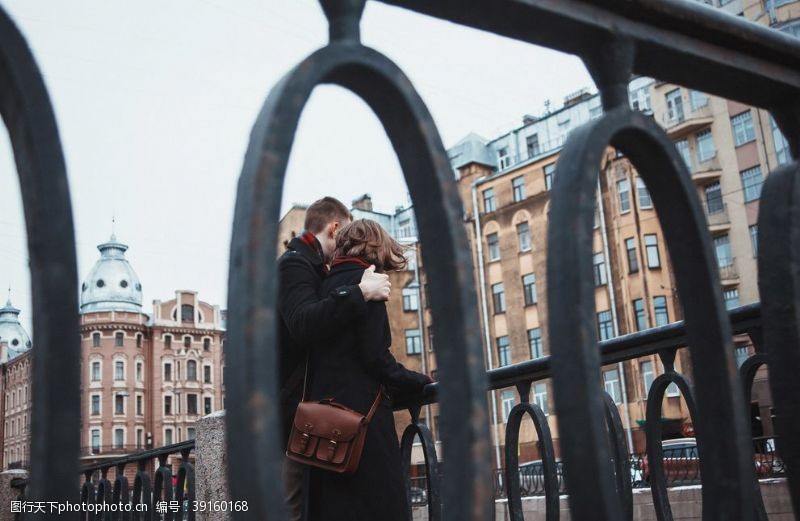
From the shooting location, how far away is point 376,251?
9.30ft

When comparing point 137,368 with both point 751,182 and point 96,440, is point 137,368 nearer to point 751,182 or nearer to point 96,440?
point 96,440

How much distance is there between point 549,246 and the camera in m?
0.81

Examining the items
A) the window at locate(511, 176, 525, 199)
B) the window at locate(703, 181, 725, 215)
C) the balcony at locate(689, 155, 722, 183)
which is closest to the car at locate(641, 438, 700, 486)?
the window at locate(703, 181, 725, 215)

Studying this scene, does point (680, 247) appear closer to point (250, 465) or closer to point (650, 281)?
point (250, 465)

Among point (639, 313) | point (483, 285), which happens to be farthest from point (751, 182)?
point (483, 285)

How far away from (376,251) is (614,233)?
3125 centimetres

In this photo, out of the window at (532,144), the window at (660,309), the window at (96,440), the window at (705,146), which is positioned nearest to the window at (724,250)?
the window at (660,309)

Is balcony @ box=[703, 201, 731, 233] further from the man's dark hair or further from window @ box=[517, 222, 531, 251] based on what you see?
the man's dark hair

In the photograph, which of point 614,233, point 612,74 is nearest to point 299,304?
point 612,74

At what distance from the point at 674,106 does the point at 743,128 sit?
313cm

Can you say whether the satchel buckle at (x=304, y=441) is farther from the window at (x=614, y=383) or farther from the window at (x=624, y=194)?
the window at (x=624, y=194)

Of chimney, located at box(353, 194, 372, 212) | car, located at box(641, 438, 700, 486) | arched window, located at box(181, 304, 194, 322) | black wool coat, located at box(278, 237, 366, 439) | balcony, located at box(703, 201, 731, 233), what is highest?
chimney, located at box(353, 194, 372, 212)

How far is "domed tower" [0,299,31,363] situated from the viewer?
83250mm

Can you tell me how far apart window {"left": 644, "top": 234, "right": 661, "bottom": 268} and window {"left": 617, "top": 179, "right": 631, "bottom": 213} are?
1.42m
